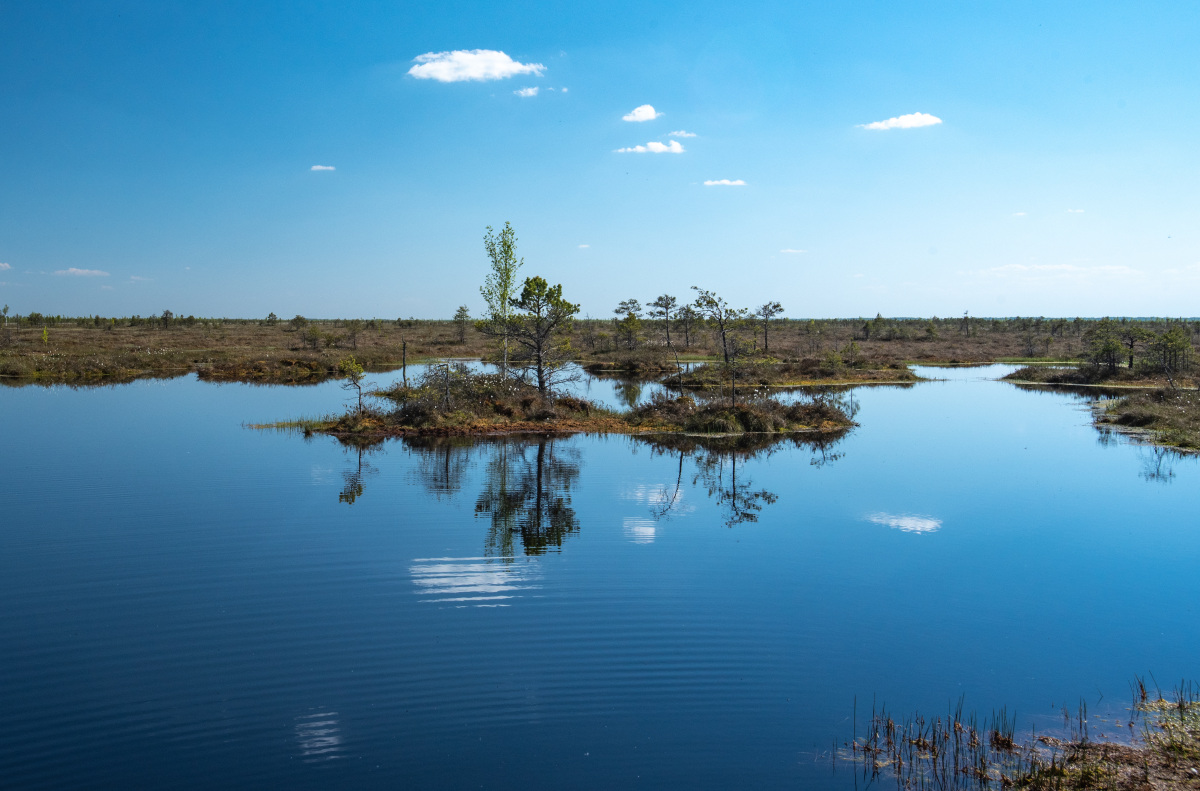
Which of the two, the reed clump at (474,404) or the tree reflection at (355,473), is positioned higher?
the reed clump at (474,404)

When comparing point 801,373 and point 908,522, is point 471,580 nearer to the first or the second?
point 908,522

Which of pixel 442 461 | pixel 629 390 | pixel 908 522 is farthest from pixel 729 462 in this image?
pixel 629 390

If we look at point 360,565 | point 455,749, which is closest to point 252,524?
point 360,565

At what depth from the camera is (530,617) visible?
9523 millimetres

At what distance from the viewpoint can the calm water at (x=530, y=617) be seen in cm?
663

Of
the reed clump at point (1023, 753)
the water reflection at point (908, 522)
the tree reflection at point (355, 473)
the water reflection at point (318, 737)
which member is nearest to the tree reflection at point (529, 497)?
the tree reflection at point (355, 473)

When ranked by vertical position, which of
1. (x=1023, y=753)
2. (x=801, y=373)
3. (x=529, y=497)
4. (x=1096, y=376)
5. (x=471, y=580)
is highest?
(x=801, y=373)

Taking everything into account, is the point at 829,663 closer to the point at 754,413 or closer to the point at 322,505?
the point at 322,505

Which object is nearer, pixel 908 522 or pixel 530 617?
pixel 530 617

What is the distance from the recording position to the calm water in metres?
6.63

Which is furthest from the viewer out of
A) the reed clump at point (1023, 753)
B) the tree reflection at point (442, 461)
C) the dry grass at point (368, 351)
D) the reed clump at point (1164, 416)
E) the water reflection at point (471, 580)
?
the dry grass at point (368, 351)

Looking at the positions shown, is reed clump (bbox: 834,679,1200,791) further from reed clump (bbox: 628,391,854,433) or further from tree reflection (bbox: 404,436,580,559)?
reed clump (bbox: 628,391,854,433)

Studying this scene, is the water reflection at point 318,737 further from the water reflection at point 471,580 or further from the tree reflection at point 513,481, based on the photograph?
the tree reflection at point 513,481

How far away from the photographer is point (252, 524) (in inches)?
531
